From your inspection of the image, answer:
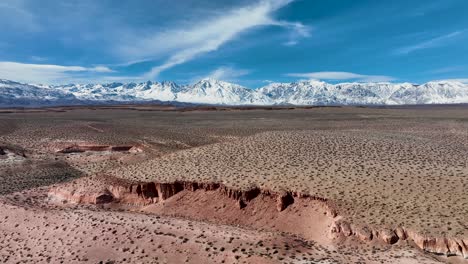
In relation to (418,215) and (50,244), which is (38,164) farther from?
(418,215)

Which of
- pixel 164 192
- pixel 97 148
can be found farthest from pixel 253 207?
pixel 97 148

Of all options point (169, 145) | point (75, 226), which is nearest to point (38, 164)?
point (169, 145)

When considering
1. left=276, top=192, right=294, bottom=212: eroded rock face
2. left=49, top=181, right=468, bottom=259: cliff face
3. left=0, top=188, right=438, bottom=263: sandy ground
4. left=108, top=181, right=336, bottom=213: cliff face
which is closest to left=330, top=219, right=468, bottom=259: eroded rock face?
left=49, top=181, right=468, bottom=259: cliff face

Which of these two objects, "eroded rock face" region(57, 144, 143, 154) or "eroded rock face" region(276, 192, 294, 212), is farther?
"eroded rock face" region(57, 144, 143, 154)

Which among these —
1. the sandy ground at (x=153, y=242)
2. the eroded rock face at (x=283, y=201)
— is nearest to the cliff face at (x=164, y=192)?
the eroded rock face at (x=283, y=201)

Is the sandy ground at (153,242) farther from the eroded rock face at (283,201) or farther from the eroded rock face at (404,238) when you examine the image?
the eroded rock face at (283,201)

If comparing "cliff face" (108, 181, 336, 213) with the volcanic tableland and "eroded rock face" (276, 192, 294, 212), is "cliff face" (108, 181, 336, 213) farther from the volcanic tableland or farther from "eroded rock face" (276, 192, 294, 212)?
"eroded rock face" (276, 192, 294, 212)

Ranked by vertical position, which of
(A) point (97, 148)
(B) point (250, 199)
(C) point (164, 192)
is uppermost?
(B) point (250, 199)

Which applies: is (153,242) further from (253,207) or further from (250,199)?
(250,199)
